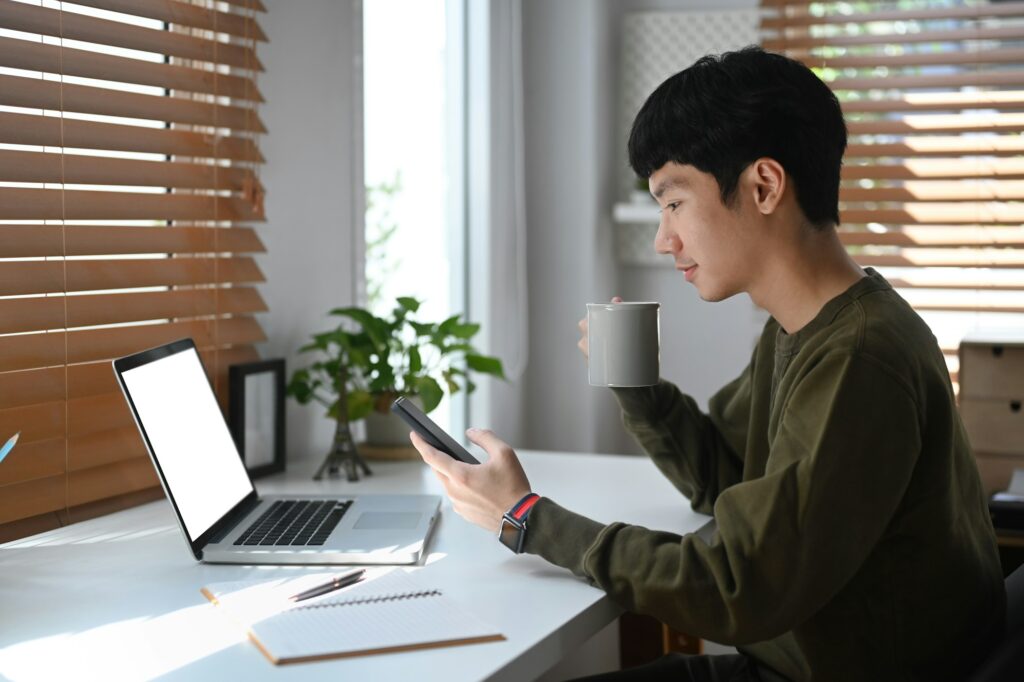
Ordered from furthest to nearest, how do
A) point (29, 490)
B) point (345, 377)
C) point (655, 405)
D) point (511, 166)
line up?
point (511, 166)
point (345, 377)
point (655, 405)
point (29, 490)

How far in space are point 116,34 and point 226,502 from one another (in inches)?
27.0

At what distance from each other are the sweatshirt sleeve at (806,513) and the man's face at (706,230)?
0.20 metres

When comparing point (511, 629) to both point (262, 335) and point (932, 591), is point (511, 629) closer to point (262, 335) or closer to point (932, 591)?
point (932, 591)

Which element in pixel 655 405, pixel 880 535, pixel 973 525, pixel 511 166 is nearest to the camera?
pixel 880 535

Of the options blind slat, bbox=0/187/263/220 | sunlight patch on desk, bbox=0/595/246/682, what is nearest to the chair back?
sunlight patch on desk, bbox=0/595/246/682

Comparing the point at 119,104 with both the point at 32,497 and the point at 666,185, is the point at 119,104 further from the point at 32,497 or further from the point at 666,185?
the point at 666,185

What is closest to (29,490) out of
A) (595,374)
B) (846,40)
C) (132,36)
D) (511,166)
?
(132,36)

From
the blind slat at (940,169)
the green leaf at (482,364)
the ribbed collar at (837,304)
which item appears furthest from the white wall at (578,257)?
the ribbed collar at (837,304)

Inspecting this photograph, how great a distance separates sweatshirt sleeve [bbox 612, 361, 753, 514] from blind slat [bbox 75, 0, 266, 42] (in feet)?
2.82

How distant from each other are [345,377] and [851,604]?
0.99m

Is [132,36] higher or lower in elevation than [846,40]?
lower

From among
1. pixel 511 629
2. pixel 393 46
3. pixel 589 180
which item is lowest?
pixel 511 629

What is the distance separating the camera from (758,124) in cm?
116

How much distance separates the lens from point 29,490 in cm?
146
